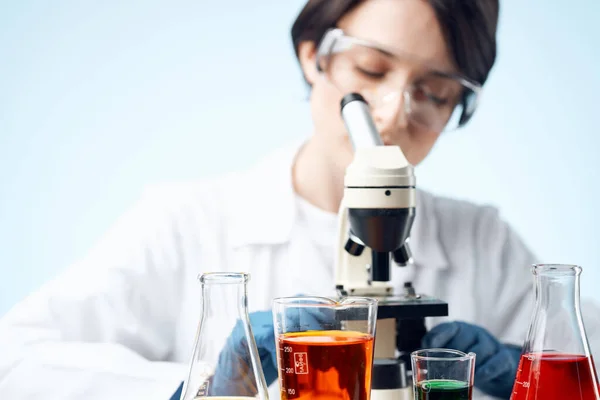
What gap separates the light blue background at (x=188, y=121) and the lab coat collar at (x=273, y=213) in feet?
0.96

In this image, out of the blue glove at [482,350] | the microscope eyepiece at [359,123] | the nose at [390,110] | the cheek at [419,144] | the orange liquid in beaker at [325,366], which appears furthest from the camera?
the cheek at [419,144]

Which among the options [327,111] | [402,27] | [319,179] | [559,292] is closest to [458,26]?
[402,27]

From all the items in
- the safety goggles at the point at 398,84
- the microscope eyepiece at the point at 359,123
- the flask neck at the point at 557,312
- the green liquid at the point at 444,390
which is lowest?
the green liquid at the point at 444,390

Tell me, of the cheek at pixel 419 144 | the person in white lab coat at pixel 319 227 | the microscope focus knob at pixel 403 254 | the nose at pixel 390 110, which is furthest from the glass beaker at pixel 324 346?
the cheek at pixel 419 144

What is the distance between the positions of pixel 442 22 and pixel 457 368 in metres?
1.41

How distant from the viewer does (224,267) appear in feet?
7.04

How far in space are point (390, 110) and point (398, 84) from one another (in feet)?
0.27

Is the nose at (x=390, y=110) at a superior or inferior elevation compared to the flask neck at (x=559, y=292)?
superior

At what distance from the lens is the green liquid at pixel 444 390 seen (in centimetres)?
86

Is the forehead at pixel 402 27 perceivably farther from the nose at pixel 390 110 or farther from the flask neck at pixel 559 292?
the flask neck at pixel 559 292

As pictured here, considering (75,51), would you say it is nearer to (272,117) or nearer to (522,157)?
(272,117)

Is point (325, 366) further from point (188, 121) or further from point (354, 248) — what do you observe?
point (188, 121)

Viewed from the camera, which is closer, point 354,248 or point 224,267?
point 354,248

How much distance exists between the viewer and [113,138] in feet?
8.02
